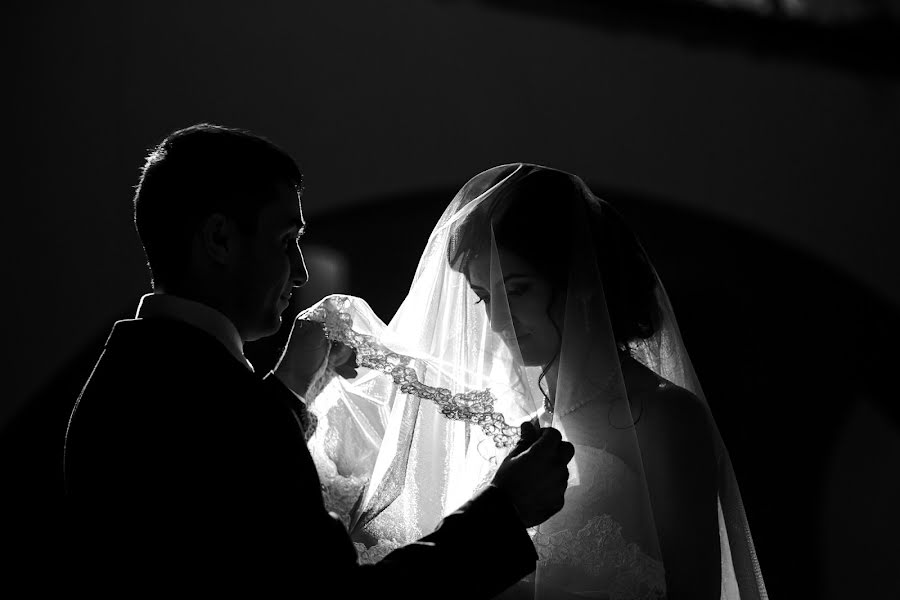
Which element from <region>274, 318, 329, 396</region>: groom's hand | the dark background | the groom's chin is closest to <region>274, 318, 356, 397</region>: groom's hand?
<region>274, 318, 329, 396</region>: groom's hand

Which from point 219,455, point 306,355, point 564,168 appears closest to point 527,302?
point 306,355

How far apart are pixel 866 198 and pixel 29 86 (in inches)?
209

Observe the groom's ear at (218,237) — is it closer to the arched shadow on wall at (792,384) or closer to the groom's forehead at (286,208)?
the groom's forehead at (286,208)

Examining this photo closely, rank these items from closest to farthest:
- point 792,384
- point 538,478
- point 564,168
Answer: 1. point 538,478
2. point 564,168
3. point 792,384

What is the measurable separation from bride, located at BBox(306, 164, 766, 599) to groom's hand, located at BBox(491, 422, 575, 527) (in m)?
0.20

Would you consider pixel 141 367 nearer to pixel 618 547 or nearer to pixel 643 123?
pixel 618 547

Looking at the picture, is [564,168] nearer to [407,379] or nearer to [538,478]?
[407,379]

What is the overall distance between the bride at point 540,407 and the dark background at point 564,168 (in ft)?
10.2

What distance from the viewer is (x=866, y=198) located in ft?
20.2

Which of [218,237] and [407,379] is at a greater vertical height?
[218,237]

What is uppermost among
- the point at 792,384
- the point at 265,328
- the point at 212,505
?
the point at 265,328

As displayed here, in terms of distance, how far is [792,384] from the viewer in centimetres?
615

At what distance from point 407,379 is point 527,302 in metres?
0.31

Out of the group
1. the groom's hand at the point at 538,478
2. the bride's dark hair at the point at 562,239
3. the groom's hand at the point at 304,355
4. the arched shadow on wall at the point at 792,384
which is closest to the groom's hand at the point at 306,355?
the groom's hand at the point at 304,355
